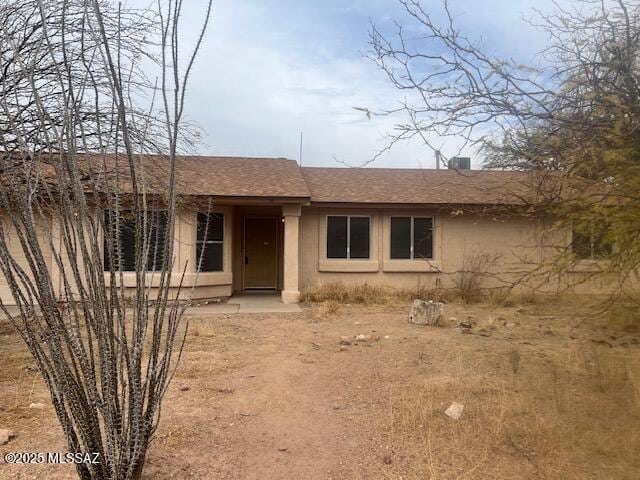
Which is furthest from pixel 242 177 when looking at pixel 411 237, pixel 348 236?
pixel 411 237

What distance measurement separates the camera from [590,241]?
5680 millimetres

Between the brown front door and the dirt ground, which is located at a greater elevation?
the brown front door

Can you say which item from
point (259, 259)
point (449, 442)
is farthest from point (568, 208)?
point (259, 259)

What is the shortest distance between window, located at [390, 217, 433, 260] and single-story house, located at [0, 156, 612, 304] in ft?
0.10

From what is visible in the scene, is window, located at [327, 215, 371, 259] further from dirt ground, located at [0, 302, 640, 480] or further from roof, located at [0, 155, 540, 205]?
dirt ground, located at [0, 302, 640, 480]

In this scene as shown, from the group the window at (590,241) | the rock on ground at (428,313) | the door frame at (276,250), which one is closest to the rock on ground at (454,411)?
the window at (590,241)

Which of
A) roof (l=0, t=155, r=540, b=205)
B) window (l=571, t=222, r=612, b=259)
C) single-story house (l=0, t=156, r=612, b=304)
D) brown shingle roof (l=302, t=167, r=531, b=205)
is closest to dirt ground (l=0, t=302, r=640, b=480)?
window (l=571, t=222, r=612, b=259)

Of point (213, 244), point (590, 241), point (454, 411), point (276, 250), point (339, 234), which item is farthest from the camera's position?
point (276, 250)

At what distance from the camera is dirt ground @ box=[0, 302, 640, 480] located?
13.0 ft

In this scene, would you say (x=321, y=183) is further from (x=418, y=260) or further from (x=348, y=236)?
(x=418, y=260)

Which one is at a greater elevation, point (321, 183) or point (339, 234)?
point (321, 183)

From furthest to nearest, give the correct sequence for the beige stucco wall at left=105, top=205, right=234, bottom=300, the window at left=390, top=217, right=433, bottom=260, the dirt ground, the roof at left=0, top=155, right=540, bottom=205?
the window at left=390, top=217, right=433, bottom=260 → the roof at left=0, top=155, right=540, bottom=205 → the beige stucco wall at left=105, top=205, right=234, bottom=300 → the dirt ground

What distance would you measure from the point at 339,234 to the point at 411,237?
215 cm

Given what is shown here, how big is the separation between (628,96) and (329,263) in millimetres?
10855
